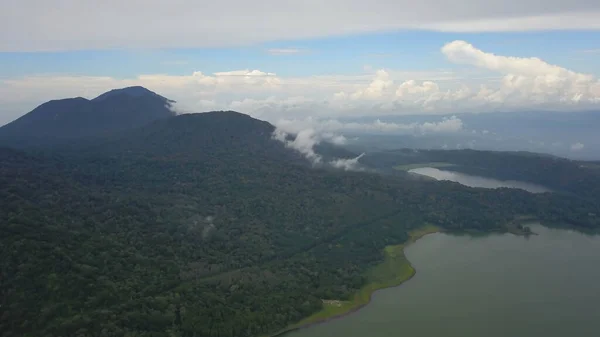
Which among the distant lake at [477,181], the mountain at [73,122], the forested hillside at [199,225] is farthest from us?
the mountain at [73,122]

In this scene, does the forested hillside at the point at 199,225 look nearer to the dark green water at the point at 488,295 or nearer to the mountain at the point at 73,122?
the dark green water at the point at 488,295

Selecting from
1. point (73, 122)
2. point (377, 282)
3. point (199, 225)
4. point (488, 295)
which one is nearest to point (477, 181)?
point (488, 295)

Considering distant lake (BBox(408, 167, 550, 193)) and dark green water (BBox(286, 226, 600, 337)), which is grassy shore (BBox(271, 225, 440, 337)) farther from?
distant lake (BBox(408, 167, 550, 193))

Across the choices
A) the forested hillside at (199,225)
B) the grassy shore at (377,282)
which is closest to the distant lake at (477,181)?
the forested hillside at (199,225)

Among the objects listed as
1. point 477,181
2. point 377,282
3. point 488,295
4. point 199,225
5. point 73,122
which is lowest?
point 488,295

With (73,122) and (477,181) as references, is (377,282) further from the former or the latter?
(73,122)

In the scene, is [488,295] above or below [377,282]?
below
